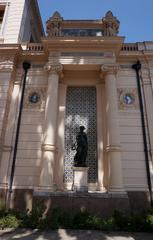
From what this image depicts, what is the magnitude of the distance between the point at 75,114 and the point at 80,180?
12.9ft

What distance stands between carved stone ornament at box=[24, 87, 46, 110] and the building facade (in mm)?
55

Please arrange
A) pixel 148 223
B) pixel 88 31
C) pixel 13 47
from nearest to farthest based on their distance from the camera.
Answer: pixel 148 223 < pixel 13 47 < pixel 88 31

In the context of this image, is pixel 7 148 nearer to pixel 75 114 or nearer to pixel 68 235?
pixel 75 114

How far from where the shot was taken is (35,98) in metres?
11.5

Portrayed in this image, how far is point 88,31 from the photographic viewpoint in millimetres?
13320

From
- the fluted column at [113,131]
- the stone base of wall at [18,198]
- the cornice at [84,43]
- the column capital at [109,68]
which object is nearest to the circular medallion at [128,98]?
the fluted column at [113,131]

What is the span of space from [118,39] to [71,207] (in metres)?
8.81

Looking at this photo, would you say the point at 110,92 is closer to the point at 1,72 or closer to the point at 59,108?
the point at 59,108

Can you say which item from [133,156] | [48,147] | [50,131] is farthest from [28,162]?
[133,156]

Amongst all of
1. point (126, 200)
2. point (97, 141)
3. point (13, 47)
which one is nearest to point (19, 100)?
point (13, 47)

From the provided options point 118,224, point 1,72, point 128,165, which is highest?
point 1,72

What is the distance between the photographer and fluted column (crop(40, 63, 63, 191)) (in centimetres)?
903

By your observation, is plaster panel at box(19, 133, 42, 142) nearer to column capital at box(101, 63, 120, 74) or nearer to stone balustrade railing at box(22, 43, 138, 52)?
column capital at box(101, 63, 120, 74)

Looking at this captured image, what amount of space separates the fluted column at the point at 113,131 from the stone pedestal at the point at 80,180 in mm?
1128
